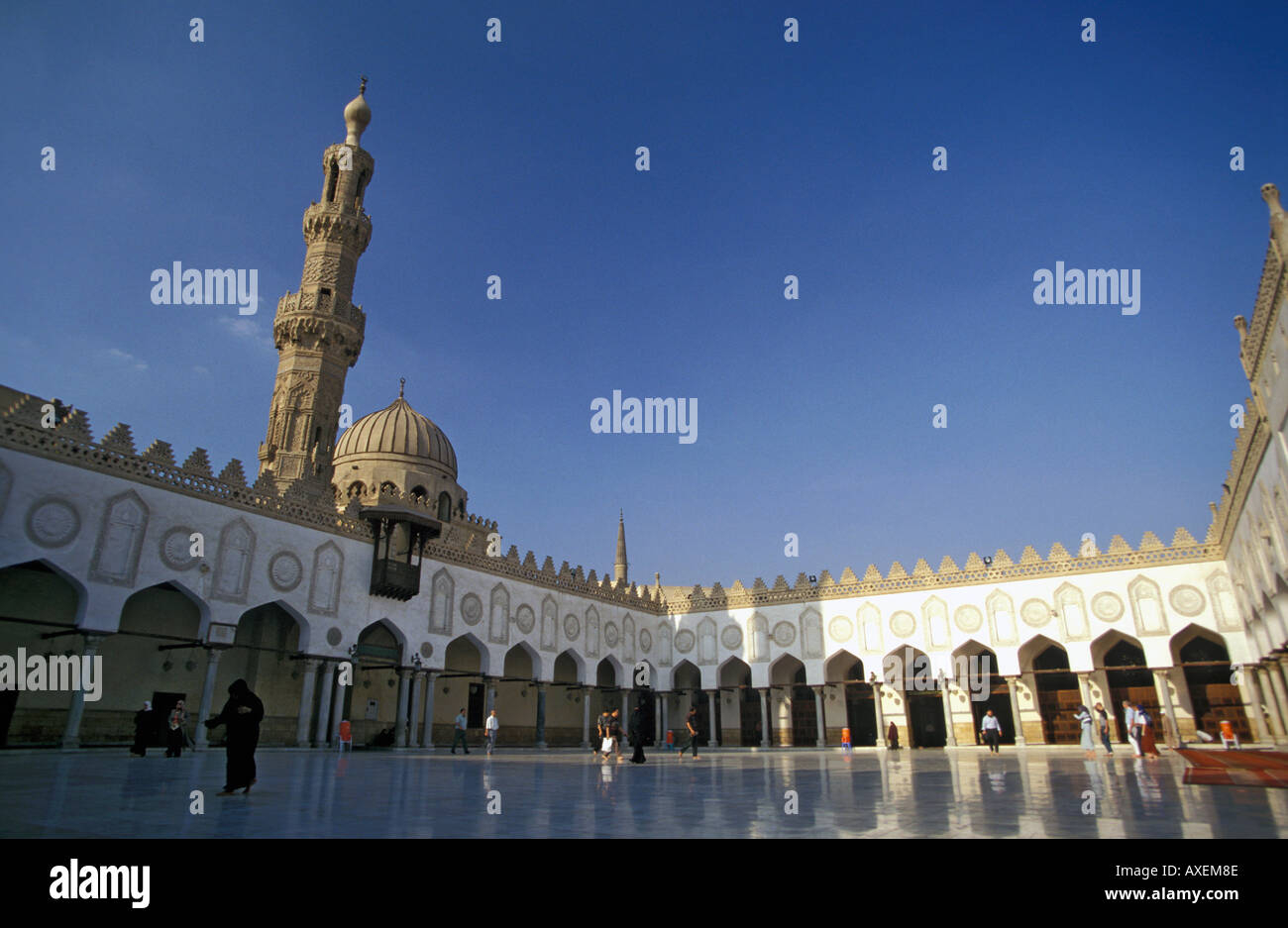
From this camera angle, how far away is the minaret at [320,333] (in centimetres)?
2948

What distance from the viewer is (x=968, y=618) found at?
30.8 m

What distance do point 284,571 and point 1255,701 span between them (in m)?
31.2

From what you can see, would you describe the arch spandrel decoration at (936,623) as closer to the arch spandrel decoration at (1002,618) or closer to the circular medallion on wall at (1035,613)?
the arch spandrel decoration at (1002,618)

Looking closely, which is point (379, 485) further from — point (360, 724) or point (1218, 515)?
point (1218, 515)

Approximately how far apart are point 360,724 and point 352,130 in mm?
25779

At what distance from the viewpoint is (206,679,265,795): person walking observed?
8.55 metres

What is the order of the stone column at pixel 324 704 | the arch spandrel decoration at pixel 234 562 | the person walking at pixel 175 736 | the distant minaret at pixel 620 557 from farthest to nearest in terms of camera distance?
1. the distant minaret at pixel 620 557
2. the stone column at pixel 324 704
3. the arch spandrel decoration at pixel 234 562
4. the person walking at pixel 175 736

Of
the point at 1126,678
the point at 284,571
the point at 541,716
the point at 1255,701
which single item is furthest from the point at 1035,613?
the point at 284,571

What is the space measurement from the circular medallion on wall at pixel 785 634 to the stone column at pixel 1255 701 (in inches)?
621

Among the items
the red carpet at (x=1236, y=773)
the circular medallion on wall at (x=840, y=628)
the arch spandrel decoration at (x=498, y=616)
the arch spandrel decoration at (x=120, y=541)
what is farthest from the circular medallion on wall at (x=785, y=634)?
the arch spandrel decoration at (x=120, y=541)

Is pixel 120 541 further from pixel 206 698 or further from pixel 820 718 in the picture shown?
pixel 820 718
